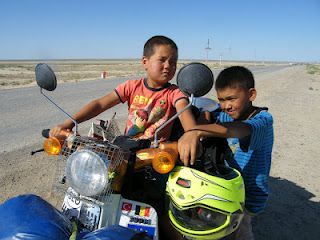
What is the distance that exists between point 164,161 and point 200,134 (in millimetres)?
280

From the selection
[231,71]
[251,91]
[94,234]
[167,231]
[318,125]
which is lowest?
[318,125]

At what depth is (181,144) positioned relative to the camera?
1.66 metres

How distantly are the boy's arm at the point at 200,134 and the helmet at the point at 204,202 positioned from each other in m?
0.12

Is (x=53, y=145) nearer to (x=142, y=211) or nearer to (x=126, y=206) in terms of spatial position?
(x=126, y=206)

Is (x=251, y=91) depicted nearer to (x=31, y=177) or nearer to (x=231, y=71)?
(x=231, y=71)

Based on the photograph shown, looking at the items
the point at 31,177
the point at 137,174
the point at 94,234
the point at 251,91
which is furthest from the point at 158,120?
the point at 31,177

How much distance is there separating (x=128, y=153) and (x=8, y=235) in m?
0.76

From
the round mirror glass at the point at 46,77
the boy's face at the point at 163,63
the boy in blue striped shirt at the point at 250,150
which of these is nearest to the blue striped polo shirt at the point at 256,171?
the boy in blue striped shirt at the point at 250,150

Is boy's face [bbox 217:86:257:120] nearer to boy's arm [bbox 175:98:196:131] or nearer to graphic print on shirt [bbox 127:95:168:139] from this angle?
boy's arm [bbox 175:98:196:131]

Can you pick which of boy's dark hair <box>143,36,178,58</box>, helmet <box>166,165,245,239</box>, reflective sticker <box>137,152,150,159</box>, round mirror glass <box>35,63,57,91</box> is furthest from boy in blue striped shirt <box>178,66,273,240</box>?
round mirror glass <box>35,63,57,91</box>

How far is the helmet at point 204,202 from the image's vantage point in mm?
1621

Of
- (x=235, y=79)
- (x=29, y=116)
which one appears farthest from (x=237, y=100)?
(x=29, y=116)

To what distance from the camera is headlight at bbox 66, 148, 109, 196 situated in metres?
1.54

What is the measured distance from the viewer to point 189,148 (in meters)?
1.64
